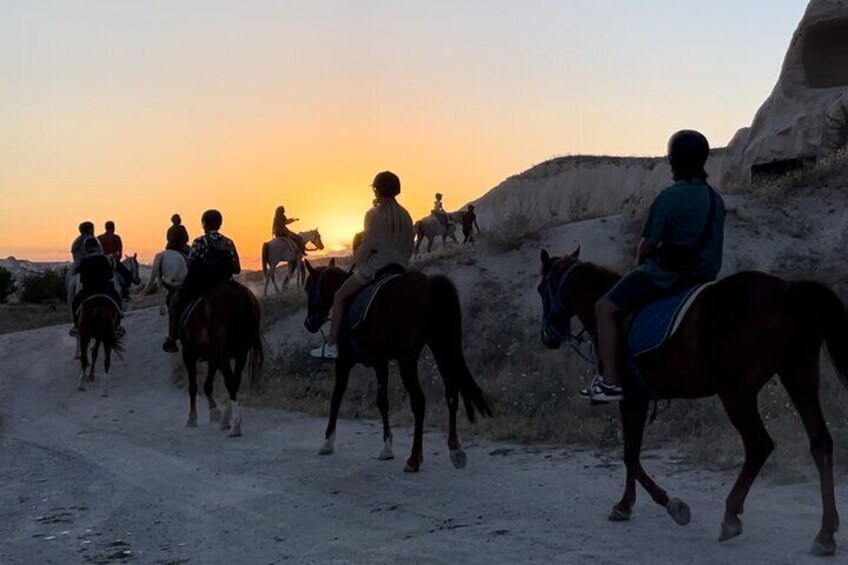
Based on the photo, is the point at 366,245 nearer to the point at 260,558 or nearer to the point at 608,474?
the point at 608,474

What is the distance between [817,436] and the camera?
5898 mm

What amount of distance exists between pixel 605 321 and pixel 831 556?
6.67 ft

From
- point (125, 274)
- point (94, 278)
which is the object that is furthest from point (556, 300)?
point (125, 274)

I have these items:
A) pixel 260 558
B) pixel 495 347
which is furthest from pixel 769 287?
pixel 495 347

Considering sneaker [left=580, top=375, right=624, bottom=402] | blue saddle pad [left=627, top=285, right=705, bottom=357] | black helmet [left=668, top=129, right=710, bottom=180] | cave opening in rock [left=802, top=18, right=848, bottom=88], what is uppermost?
cave opening in rock [left=802, top=18, right=848, bottom=88]

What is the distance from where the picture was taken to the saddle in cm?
970

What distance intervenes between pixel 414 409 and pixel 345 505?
5.18 ft

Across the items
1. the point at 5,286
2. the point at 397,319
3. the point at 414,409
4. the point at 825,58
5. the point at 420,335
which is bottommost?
the point at 414,409

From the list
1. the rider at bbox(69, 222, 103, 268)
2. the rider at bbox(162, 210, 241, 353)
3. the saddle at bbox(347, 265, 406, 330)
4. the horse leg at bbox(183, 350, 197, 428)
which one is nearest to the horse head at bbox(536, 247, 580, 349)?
the saddle at bbox(347, 265, 406, 330)

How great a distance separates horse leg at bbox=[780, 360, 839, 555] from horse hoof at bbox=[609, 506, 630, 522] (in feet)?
4.63

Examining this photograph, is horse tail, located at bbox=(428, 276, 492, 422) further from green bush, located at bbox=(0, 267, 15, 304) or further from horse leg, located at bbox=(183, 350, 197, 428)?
green bush, located at bbox=(0, 267, 15, 304)

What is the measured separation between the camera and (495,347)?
16.8 m

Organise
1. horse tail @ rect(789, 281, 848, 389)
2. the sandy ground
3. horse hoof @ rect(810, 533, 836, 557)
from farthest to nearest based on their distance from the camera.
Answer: the sandy ground → horse tail @ rect(789, 281, 848, 389) → horse hoof @ rect(810, 533, 836, 557)

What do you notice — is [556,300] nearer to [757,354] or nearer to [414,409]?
[757,354]
